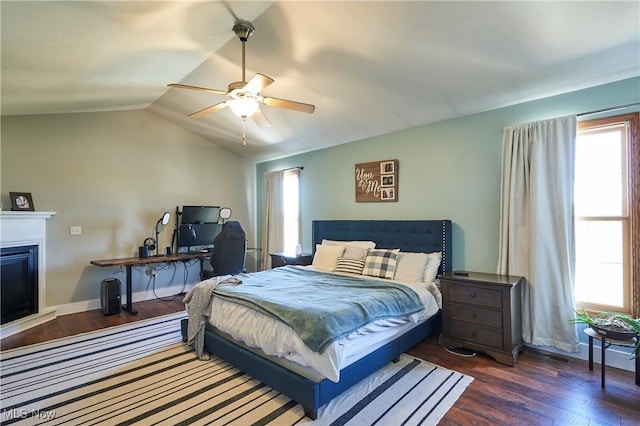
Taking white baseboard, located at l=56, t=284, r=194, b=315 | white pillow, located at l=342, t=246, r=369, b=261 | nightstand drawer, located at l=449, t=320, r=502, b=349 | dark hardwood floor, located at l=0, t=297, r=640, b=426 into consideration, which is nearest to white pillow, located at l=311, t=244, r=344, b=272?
white pillow, located at l=342, t=246, r=369, b=261

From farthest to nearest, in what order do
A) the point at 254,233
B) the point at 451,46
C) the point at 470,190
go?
the point at 254,233 < the point at 470,190 < the point at 451,46

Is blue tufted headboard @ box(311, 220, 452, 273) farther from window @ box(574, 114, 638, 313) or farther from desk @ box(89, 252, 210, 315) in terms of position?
desk @ box(89, 252, 210, 315)

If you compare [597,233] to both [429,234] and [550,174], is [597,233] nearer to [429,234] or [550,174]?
[550,174]

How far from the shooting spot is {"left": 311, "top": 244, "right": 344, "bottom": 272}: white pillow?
4117 millimetres

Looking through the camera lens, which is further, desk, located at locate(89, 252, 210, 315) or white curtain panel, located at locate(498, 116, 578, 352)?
desk, located at locate(89, 252, 210, 315)

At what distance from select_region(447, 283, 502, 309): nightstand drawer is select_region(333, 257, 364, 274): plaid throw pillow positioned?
1.10 meters

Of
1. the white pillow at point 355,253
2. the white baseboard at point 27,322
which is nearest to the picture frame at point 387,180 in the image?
the white pillow at point 355,253

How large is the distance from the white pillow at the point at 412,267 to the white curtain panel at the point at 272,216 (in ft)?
9.28

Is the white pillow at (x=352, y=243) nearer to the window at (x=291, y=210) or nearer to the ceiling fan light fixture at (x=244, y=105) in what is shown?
the window at (x=291, y=210)

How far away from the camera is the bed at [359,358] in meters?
2.06

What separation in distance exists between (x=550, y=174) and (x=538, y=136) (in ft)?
1.29

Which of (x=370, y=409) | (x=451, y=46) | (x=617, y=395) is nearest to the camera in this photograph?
(x=370, y=409)

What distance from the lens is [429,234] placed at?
3760 mm

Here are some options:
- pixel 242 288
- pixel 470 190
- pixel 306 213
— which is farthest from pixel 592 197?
pixel 306 213
